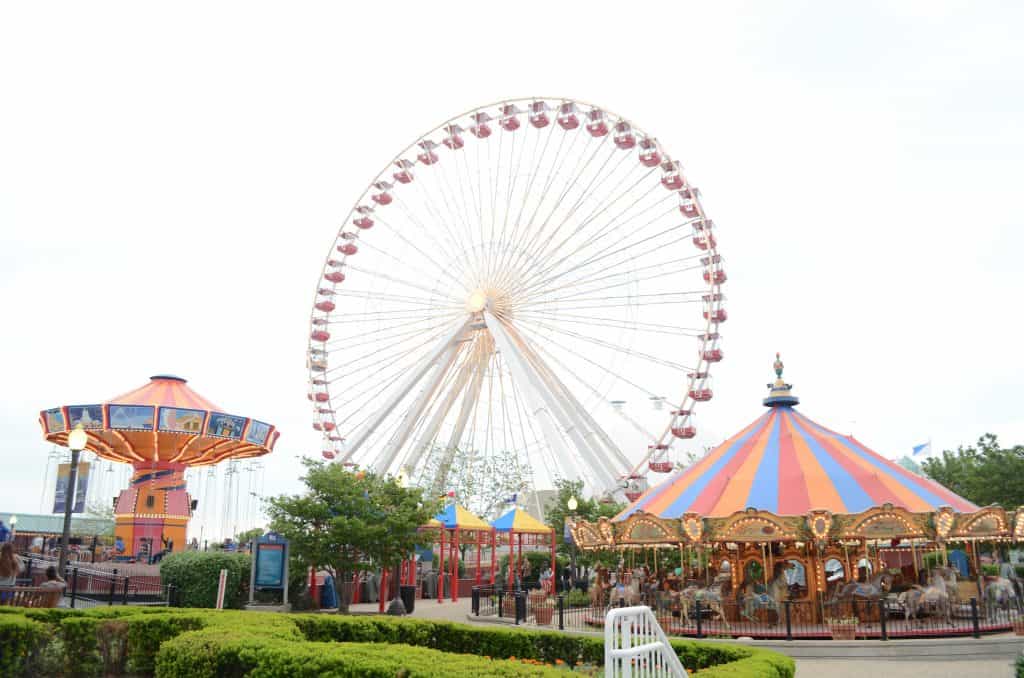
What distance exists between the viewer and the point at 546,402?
2619 centimetres

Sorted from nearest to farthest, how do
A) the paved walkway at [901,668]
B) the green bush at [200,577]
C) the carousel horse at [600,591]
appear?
the paved walkway at [901,668] < the green bush at [200,577] < the carousel horse at [600,591]

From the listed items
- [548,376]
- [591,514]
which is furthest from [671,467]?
[548,376]

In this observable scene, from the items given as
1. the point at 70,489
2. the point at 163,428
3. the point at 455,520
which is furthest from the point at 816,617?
the point at 163,428

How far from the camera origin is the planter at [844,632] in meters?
14.8

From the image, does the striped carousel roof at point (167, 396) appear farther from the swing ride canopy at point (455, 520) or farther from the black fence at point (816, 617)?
the black fence at point (816, 617)

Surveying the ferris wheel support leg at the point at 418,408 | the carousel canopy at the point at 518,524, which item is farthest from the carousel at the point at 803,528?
the ferris wheel support leg at the point at 418,408

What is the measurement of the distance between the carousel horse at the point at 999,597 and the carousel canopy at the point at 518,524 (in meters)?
14.2

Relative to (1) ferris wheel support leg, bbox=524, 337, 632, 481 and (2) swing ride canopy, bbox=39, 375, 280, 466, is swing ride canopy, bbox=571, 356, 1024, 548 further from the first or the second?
(2) swing ride canopy, bbox=39, 375, 280, 466

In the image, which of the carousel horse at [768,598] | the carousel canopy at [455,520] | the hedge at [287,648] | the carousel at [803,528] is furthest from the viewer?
the carousel canopy at [455,520]

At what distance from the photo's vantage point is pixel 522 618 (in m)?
18.2

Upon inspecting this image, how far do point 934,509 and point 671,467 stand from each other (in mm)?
13089

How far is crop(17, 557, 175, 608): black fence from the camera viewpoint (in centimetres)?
1855

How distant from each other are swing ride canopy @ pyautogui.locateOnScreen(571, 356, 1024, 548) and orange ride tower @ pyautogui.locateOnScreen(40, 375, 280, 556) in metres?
14.7

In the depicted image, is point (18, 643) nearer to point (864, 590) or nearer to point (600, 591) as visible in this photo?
point (600, 591)
